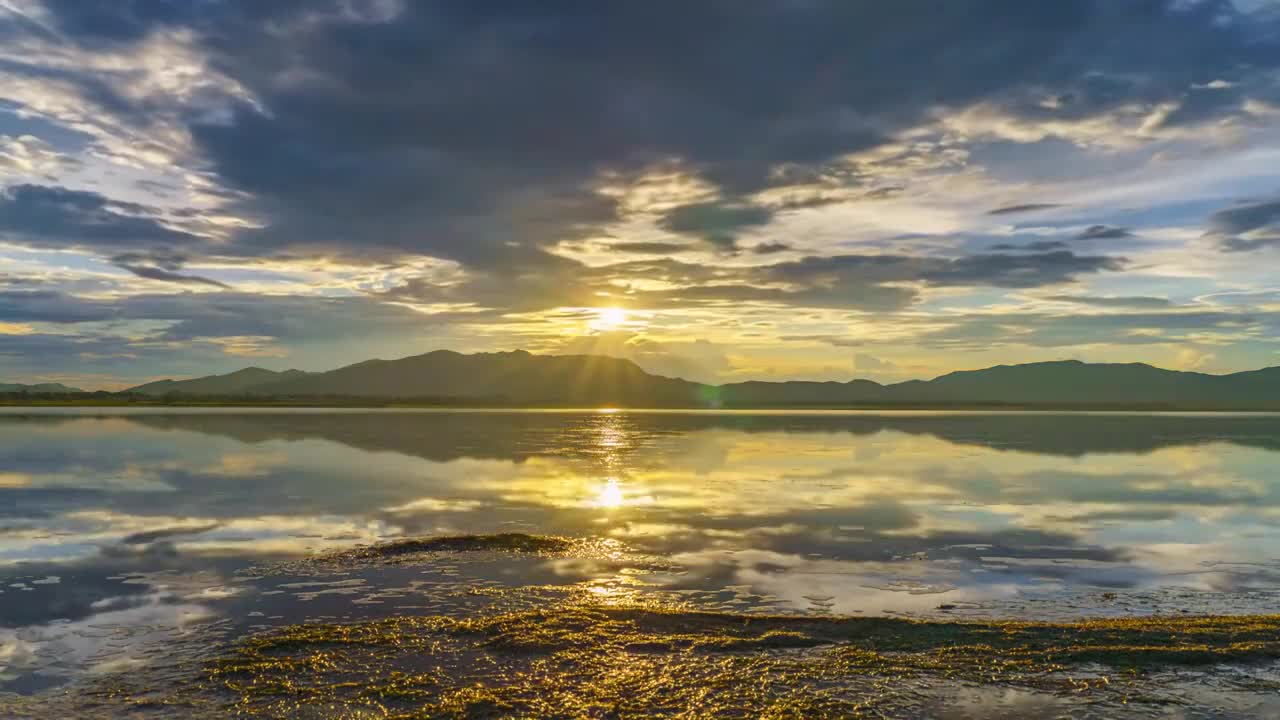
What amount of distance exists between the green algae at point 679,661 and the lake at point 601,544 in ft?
3.12

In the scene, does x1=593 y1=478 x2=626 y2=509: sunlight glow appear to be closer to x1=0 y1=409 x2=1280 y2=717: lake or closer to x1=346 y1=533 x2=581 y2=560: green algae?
x1=0 y1=409 x2=1280 y2=717: lake

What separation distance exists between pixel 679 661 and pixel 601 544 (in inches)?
376

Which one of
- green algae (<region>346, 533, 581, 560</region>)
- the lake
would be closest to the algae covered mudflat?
the lake

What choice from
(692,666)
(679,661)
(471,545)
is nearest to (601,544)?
(471,545)

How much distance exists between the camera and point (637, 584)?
1730cm

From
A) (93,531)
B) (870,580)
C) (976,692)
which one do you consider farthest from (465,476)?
(976,692)

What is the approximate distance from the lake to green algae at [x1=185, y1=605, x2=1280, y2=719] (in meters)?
0.95

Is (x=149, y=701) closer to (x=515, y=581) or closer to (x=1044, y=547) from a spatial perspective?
(x=515, y=581)

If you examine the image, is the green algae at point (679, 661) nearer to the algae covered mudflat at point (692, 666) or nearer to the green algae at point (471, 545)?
the algae covered mudflat at point (692, 666)

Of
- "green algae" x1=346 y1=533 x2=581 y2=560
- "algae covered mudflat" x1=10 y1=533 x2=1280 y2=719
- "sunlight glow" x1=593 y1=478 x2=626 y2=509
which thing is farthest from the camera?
"sunlight glow" x1=593 y1=478 x2=626 y2=509

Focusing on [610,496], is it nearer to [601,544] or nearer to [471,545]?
[601,544]

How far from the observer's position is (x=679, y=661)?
12.4 m

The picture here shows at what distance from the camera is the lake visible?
15.1m

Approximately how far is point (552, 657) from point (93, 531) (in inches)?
696
